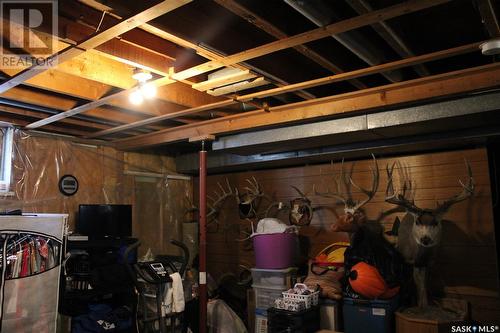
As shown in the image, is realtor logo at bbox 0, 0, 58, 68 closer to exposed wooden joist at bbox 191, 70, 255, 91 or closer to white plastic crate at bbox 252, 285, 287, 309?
exposed wooden joist at bbox 191, 70, 255, 91

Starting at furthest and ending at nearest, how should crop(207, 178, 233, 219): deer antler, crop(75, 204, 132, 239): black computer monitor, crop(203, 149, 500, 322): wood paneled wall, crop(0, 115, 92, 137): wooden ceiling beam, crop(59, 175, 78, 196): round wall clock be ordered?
crop(207, 178, 233, 219): deer antler → crop(59, 175, 78, 196): round wall clock → crop(75, 204, 132, 239): black computer monitor → crop(0, 115, 92, 137): wooden ceiling beam → crop(203, 149, 500, 322): wood paneled wall

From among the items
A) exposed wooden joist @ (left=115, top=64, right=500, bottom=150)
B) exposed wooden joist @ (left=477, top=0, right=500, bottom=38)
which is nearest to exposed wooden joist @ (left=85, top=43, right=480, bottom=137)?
exposed wooden joist @ (left=477, top=0, right=500, bottom=38)

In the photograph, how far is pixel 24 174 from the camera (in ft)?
14.2

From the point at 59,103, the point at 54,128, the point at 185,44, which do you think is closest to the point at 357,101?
the point at 185,44

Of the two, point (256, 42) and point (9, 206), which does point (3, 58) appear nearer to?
point (256, 42)

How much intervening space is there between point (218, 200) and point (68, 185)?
6.78ft

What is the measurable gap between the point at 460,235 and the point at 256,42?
305cm

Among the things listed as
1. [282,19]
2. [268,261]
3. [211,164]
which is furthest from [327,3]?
[211,164]

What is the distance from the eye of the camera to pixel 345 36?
2352 millimetres

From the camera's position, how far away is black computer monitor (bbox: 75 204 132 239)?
14.7 ft

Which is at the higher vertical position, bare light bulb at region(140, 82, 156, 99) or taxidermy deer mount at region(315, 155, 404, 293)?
bare light bulb at region(140, 82, 156, 99)

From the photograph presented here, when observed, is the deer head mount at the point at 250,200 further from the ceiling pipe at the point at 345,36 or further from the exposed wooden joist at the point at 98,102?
the ceiling pipe at the point at 345,36

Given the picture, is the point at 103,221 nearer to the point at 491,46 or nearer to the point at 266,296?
the point at 266,296

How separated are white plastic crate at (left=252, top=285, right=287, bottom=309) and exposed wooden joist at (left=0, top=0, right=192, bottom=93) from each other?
3.11m
